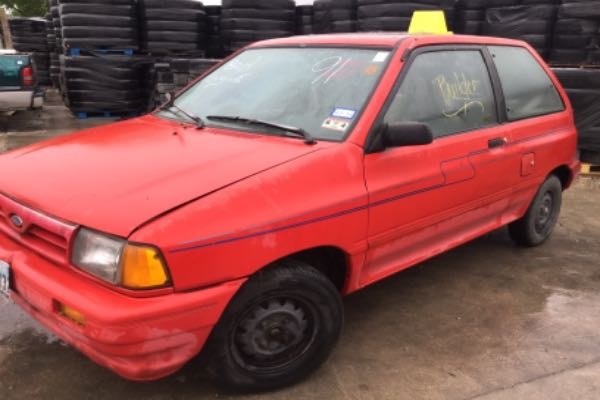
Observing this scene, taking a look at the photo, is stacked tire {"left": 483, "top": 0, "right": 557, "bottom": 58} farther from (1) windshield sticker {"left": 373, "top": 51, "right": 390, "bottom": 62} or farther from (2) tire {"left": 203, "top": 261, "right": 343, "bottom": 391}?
(2) tire {"left": 203, "top": 261, "right": 343, "bottom": 391}

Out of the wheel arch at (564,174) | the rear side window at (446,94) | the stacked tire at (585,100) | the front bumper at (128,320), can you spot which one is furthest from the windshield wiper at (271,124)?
the stacked tire at (585,100)

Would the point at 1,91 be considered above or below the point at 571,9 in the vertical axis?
below

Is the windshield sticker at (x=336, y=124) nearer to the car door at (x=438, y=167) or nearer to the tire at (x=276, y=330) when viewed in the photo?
the car door at (x=438, y=167)

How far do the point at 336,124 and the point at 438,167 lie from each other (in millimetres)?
662

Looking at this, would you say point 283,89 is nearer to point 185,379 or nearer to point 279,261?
point 279,261

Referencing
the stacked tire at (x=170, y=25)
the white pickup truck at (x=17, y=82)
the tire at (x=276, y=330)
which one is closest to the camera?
the tire at (x=276, y=330)

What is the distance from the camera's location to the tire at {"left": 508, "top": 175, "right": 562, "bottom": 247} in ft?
13.8

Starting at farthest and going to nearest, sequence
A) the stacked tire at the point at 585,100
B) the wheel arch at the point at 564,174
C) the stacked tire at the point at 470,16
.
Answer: the stacked tire at the point at 470,16
the stacked tire at the point at 585,100
the wheel arch at the point at 564,174

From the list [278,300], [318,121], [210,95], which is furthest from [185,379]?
[210,95]

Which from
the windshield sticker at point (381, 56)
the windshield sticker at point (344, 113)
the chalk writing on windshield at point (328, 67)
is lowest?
the windshield sticker at point (344, 113)

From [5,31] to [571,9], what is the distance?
1421cm

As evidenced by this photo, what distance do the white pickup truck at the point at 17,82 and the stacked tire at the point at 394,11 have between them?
18.5ft

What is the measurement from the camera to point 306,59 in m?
3.19

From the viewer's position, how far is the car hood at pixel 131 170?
217 centimetres
